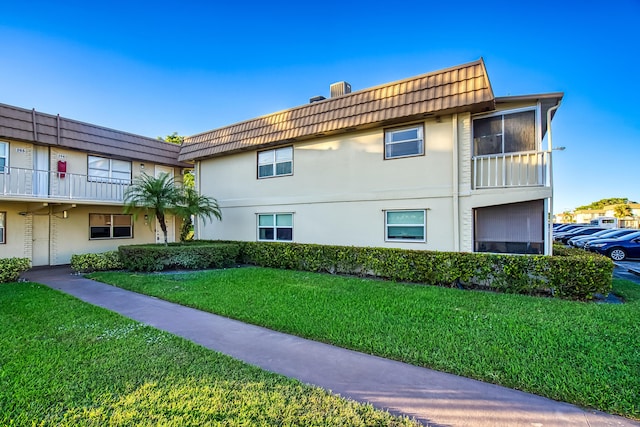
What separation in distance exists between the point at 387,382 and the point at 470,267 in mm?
5760

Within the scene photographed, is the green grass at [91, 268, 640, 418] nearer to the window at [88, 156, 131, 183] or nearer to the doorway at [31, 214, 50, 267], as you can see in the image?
the doorway at [31, 214, 50, 267]

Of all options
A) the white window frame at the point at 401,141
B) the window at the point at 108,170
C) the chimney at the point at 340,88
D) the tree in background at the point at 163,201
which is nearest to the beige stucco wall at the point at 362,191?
the white window frame at the point at 401,141

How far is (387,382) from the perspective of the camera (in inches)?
139

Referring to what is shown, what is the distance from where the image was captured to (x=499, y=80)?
10.4m

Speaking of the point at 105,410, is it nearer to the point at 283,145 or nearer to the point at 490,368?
the point at 490,368

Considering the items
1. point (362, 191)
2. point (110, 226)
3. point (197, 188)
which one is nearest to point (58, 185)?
point (110, 226)

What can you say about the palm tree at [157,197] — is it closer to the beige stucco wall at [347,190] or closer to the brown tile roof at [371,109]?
the beige stucco wall at [347,190]

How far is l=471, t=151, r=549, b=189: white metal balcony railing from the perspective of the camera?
8.49m

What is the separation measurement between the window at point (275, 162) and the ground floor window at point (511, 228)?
288 inches

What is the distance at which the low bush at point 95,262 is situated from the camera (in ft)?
37.1

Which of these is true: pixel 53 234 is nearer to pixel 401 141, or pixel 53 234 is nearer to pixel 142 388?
pixel 142 388

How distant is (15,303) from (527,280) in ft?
39.2

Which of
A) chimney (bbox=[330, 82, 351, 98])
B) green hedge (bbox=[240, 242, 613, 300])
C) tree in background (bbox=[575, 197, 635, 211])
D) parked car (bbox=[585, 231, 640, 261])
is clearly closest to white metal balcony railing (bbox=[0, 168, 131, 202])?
green hedge (bbox=[240, 242, 613, 300])

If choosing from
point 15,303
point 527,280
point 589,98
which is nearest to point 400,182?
point 527,280
